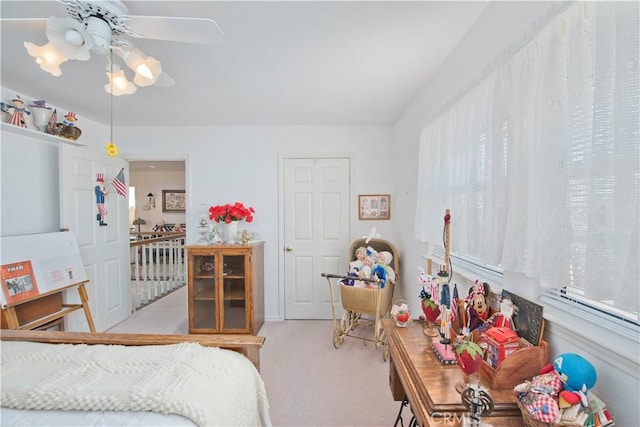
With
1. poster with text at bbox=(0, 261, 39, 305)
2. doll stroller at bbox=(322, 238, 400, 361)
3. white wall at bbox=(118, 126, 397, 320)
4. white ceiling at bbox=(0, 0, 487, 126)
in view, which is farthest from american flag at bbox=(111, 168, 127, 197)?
doll stroller at bbox=(322, 238, 400, 361)

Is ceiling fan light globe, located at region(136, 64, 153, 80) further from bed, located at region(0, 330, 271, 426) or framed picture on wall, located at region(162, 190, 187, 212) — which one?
framed picture on wall, located at region(162, 190, 187, 212)

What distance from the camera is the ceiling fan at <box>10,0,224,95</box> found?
1.20m

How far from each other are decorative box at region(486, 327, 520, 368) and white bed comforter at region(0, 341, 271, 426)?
986 millimetres

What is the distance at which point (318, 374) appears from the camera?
7.56 ft

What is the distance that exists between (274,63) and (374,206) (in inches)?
82.8

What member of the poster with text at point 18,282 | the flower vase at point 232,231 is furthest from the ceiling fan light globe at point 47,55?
the flower vase at point 232,231

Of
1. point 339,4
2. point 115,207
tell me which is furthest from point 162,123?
point 339,4

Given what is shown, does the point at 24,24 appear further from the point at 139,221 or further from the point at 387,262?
the point at 139,221

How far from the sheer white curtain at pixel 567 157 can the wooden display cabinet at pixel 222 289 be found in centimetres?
232

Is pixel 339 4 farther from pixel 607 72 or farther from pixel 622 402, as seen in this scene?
pixel 622 402

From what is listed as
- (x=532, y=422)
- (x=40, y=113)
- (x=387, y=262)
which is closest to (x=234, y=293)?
(x=387, y=262)

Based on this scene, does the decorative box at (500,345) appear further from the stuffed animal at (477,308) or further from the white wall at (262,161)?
the white wall at (262,161)

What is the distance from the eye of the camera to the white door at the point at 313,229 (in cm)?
354

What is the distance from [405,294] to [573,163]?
2.41m
